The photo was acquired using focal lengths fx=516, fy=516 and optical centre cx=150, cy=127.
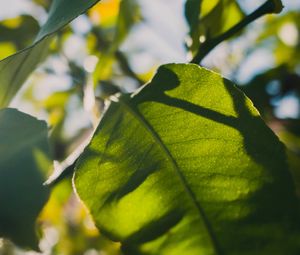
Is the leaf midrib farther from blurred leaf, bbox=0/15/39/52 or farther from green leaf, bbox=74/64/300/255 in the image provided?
blurred leaf, bbox=0/15/39/52

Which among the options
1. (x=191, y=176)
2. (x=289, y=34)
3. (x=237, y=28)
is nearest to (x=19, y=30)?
(x=237, y=28)

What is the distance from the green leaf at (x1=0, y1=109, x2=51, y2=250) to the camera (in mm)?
575

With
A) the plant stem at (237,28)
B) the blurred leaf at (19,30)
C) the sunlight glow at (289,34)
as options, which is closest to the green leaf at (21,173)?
the plant stem at (237,28)

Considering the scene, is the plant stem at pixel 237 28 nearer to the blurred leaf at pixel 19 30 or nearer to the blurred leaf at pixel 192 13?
the blurred leaf at pixel 192 13

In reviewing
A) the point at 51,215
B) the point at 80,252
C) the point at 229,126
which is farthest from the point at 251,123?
the point at 80,252

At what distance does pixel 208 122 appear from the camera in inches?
23.2

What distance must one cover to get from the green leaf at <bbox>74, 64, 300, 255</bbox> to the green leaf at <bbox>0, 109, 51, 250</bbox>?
5cm

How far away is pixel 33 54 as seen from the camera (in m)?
0.71

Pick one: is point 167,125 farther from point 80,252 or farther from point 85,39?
point 80,252

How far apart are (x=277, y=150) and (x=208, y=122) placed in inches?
3.4

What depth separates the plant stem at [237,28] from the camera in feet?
2.28

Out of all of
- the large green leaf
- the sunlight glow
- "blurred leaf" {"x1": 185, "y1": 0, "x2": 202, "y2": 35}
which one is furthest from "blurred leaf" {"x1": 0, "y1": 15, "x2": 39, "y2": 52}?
the sunlight glow

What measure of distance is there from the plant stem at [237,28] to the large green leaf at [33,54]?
0.23 m

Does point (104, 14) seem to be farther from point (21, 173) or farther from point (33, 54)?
point (21, 173)
